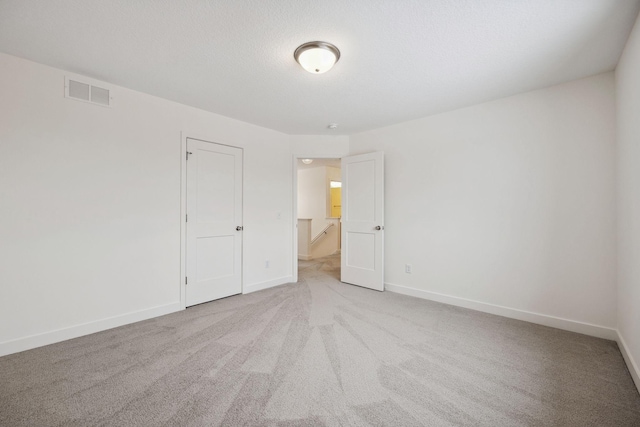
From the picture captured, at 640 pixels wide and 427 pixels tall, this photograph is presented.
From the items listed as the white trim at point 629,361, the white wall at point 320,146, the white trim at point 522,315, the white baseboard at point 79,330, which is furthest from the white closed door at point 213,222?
the white trim at point 629,361

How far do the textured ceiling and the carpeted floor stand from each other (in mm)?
2506

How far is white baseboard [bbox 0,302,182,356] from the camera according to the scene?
2273 millimetres

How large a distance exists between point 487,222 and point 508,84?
151cm

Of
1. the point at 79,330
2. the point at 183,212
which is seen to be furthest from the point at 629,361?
the point at 79,330

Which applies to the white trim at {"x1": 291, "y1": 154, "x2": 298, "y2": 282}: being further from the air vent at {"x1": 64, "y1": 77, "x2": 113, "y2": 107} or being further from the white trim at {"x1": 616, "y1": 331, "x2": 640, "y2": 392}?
the white trim at {"x1": 616, "y1": 331, "x2": 640, "y2": 392}

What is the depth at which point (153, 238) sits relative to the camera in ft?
10.1

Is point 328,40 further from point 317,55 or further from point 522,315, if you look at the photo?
point 522,315

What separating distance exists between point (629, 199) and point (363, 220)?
284cm

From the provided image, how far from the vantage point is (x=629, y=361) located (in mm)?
2031

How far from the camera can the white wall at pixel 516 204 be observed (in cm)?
258

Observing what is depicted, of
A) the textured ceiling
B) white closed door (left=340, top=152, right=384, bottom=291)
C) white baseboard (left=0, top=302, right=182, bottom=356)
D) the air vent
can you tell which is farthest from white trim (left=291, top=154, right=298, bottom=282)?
the air vent

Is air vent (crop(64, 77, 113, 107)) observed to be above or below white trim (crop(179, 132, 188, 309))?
above

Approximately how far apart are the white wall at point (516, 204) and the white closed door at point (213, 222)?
2.38m

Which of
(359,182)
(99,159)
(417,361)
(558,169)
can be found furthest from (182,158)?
(558,169)
